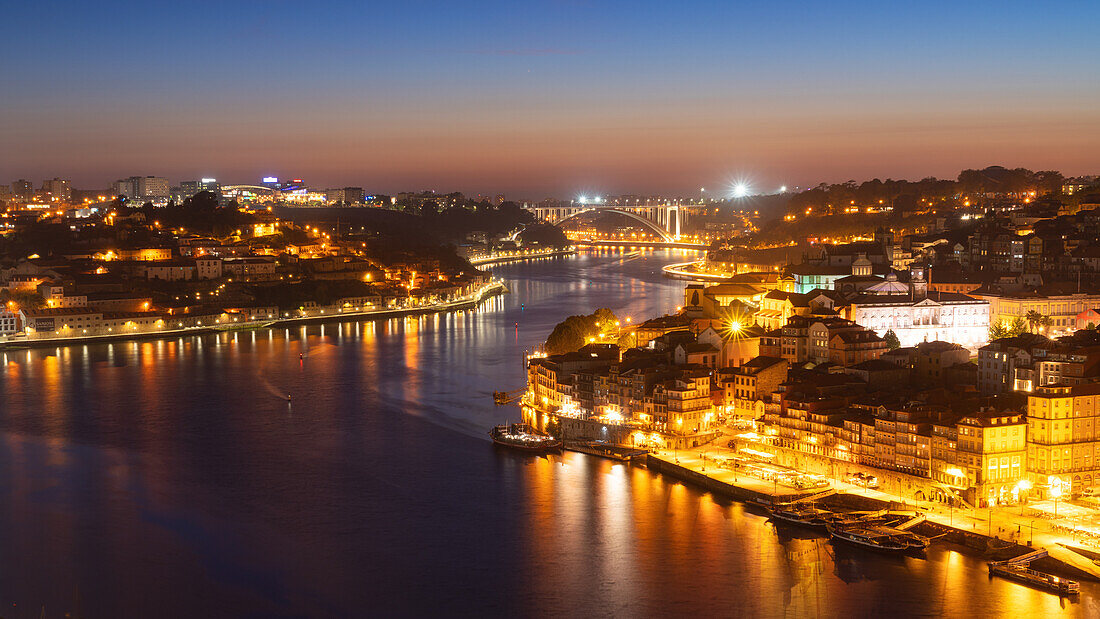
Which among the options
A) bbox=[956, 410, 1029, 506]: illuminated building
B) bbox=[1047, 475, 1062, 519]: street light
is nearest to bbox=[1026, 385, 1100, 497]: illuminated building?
bbox=[1047, 475, 1062, 519]: street light

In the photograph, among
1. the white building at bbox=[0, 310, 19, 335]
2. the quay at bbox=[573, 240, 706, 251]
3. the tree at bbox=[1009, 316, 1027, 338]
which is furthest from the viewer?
the quay at bbox=[573, 240, 706, 251]

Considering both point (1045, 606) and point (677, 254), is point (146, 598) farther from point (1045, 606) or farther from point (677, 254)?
point (677, 254)

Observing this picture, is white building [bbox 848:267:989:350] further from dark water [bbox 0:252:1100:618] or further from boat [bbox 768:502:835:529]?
boat [bbox 768:502:835:529]

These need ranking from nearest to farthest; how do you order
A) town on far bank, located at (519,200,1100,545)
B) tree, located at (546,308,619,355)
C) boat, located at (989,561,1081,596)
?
boat, located at (989,561,1081,596)
town on far bank, located at (519,200,1100,545)
tree, located at (546,308,619,355)

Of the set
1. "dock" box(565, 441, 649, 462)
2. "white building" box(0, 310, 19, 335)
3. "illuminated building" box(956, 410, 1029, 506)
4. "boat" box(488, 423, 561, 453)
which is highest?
"white building" box(0, 310, 19, 335)

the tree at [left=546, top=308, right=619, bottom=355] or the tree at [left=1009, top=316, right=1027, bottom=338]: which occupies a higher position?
the tree at [left=1009, top=316, right=1027, bottom=338]

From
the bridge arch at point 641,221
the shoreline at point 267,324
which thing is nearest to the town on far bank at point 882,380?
the shoreline at point 267,324

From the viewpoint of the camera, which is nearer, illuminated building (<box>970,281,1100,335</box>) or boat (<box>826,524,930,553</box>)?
boat (<box>826,524,930,553</box>)

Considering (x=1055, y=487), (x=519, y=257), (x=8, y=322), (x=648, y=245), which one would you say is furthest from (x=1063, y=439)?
(x=648, y=245)
